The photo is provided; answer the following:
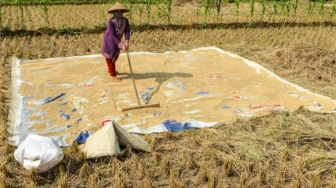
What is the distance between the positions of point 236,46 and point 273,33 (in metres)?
2.16

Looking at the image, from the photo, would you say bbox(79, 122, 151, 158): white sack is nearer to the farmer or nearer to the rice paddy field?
the rice paddy field

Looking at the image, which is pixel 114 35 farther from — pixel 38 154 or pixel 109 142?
pixel 38 154

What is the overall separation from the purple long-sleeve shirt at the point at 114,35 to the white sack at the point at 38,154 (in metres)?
2.65

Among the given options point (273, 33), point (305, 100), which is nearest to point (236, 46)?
point (273, 33)

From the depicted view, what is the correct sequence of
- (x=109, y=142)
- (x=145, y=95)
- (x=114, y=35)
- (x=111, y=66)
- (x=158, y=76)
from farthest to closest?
(x=158, y=76), (x=111, y=66), (x=114, y=35), (x=145, y=95), (x=109, y=142)

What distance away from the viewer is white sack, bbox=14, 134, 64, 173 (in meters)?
3.06

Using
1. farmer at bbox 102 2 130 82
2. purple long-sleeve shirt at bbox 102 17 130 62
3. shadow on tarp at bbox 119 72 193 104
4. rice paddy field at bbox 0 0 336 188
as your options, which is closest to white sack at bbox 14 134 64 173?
rice paddy field at bbox 0 0 336 188

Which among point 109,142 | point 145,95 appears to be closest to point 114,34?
point 145,95

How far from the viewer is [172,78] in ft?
19.3

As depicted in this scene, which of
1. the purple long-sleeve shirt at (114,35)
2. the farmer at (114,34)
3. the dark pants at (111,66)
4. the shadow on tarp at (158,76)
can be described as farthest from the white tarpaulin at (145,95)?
the purple long-sleeve shirt at (114,35)

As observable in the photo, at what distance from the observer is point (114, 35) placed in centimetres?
558

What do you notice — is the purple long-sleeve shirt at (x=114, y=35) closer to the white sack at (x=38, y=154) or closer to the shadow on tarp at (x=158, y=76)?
the shadow on tarp at (x=158, y=76)

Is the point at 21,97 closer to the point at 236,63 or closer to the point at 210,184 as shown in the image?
the point at 210,184

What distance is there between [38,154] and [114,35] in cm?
296
